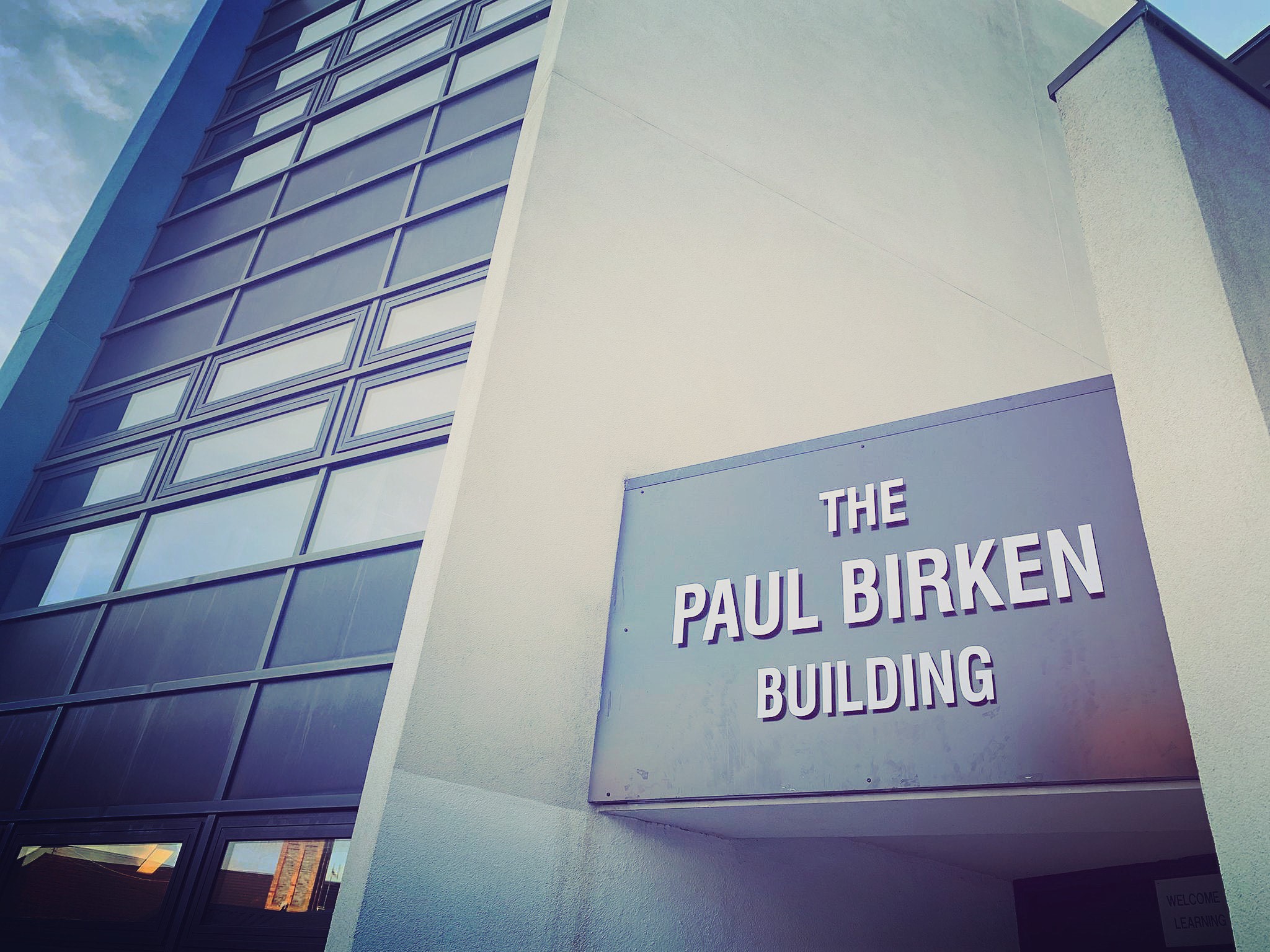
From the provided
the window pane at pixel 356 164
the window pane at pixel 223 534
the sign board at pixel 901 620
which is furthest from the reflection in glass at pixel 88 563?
the sign board at pixel 901 620

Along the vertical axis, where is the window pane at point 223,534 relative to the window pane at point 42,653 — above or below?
above

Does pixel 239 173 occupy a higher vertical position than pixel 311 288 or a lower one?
higher

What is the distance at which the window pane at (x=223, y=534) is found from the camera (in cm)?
593

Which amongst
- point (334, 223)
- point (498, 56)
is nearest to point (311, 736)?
point (334, 223)

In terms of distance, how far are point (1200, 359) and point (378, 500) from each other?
14.6ft

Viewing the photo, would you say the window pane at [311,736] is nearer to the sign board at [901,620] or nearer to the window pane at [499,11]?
the sign board at [901,620]

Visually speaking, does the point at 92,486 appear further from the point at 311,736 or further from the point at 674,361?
the point at 674,361

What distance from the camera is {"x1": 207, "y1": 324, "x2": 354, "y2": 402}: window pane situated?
674 centimetres

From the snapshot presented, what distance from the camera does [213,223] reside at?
8695 mm

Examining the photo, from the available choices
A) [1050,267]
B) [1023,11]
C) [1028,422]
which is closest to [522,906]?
[1028,422]

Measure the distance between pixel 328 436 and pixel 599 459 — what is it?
2163 mm

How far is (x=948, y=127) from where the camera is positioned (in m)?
8.42

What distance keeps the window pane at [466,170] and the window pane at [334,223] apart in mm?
198

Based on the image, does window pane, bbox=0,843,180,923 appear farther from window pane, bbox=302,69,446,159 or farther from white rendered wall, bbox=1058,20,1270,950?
window pane, bbox=302,69,446,159
